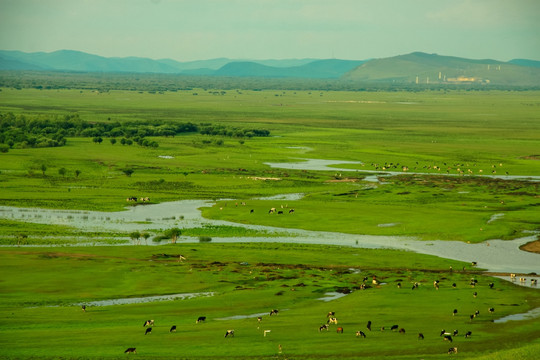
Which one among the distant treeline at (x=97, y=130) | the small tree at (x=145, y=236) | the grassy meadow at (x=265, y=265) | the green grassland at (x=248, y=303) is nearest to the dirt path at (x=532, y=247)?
the grassy meadow at (x=265, y=265)

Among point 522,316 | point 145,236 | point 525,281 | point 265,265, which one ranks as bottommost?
point 145,236

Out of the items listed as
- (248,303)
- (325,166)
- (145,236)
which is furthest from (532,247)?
(325,166)

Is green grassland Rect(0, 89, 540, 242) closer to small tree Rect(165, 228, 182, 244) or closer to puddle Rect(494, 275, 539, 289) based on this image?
small tree Rect(165, 228, 182, 244)

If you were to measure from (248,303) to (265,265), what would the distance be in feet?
36.8

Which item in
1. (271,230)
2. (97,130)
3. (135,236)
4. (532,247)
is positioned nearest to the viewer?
(532,247)

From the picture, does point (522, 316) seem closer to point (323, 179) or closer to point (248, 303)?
point (248, 303)

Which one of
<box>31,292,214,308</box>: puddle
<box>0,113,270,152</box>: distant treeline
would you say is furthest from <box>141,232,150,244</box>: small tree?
<box>0,113,270,152</box>: distant treeline

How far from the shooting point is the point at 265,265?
59156 millimetres

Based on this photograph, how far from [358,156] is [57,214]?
212ft

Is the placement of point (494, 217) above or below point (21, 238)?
above

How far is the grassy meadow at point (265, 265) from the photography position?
38906 mm

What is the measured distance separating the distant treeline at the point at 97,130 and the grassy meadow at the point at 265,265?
1858 centimetres

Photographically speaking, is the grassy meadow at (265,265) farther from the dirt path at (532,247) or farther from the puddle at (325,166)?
the dirt path at (532,247)

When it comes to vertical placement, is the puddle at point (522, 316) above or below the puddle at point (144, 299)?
above
